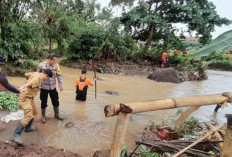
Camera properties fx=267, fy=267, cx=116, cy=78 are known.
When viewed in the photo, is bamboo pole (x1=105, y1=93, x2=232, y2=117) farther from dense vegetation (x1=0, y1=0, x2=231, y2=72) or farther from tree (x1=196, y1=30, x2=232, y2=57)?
dense vegetation (x1=0, y1=0, x2=231, y2=72)

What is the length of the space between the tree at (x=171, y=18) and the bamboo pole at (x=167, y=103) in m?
14.7

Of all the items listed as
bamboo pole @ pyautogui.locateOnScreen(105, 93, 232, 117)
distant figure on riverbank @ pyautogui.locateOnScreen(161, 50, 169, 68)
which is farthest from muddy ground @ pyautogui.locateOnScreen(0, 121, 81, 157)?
distant figure on riverbank @ pyautogui.locateOnScreen(161, 50, 169, 68)

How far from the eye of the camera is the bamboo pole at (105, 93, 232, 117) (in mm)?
2053

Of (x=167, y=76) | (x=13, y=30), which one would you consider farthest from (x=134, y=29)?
(x=13, y=30)

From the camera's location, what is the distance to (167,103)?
2.30 m

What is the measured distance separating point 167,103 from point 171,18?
16502 millimetres

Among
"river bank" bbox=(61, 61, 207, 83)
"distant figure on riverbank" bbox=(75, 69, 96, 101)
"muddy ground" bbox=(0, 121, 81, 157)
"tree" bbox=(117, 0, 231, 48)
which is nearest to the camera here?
"muddy ground" bbox=(0, 121, 81, 157)

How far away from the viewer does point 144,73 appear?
16672mm

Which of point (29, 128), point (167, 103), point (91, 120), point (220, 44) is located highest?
point (220, 44)

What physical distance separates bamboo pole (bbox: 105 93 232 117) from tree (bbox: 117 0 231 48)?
1471 cm

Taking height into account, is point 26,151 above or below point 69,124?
above

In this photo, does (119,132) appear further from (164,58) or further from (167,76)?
(164,58)

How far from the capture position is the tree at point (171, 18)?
16984 millimetres

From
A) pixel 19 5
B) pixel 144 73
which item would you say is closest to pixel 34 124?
pixel 19 5
